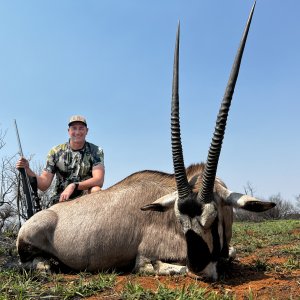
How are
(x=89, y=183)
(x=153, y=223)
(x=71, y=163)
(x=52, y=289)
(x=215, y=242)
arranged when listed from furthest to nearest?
(x=71, y=163) < (x=89, y=183) < (x=153, y=223) < (x=215, y=242) < (x=52, y=289)

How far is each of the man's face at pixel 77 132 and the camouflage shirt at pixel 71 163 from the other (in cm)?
18

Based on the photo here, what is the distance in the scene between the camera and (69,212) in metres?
5.70

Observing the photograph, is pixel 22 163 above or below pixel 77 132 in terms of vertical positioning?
below

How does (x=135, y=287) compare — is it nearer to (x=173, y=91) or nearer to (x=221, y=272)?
(x=221, y=272)

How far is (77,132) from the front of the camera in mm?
7379

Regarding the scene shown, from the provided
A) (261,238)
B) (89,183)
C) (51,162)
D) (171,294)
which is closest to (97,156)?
(89,183)

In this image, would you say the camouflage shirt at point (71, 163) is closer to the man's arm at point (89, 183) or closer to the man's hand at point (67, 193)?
the man's arm at point (89, 183)

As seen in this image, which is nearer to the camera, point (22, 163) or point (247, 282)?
point (247, 282)

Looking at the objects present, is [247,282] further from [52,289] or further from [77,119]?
[77,119]

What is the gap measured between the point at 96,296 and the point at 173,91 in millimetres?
2536

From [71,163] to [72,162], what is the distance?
0.08 feet

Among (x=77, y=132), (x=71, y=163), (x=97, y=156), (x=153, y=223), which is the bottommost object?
(x=153, y=223)

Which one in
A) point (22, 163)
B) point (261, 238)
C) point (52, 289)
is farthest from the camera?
point (261, 238)

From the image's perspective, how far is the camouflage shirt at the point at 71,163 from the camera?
7277 millimetres
